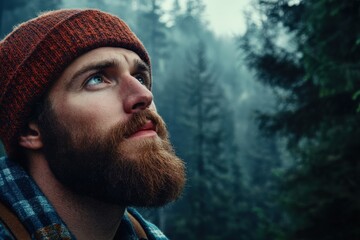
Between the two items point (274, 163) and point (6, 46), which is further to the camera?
point (274, 163)

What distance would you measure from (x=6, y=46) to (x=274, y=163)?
3430cm

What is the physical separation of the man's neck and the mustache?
487 millimetres

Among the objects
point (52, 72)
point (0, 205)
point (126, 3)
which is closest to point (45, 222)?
point (0, 205)

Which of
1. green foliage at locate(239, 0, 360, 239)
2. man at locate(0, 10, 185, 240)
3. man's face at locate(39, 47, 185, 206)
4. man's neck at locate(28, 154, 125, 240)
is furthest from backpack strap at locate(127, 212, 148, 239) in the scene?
green foliage at locate(239, 0, 360, 239)

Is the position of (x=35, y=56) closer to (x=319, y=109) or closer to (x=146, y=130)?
(x=146, y=130)

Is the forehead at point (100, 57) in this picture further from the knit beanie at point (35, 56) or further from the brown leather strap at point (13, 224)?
the brown leather strap at point (13, 224)

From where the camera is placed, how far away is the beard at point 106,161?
2184mm

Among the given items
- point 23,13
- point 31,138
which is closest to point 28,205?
point 31,138

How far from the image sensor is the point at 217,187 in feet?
87.1

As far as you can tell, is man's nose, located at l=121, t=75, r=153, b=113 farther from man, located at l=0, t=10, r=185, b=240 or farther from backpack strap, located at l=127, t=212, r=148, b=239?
backpack strap, located at l=127, t=212, r=148, b=239

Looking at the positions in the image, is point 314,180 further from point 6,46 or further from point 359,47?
point 6,46

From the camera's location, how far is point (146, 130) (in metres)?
2.34

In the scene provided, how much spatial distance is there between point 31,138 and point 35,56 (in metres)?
0.53

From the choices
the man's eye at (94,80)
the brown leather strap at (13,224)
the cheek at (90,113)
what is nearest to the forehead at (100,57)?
the man's eye at (94,80)
